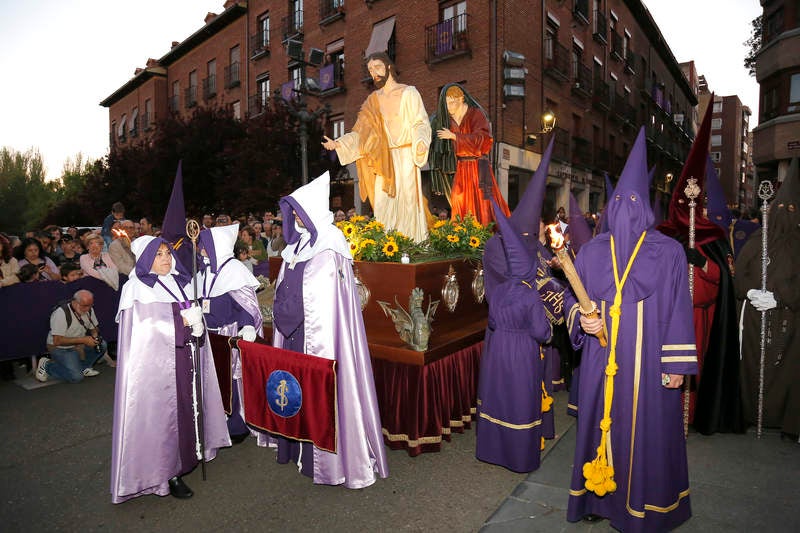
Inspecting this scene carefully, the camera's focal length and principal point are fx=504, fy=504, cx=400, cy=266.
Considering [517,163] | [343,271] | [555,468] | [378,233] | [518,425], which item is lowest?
[555,468]

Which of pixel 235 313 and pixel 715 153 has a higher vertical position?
pixel 715 153

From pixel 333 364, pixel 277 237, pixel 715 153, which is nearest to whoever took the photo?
pixel 333 364

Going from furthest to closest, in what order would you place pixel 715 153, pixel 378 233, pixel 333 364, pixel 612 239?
1. pixel 715 153
2. pixel 378 233
3. pixel 333 364
4. pixel 612 239

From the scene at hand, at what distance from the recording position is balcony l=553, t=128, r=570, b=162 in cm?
2184

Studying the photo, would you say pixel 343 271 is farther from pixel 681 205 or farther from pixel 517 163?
pixel 517 163

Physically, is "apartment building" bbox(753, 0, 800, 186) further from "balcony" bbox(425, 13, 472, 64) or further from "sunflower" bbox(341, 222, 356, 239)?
"sunflower" bbox(341, 222, 356, 239)

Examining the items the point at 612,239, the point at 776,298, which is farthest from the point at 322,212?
the point at 776,298

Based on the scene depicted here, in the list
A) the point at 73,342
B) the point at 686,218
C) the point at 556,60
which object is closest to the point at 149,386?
the point at 73,342

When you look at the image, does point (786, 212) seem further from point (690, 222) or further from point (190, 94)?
point (190, 94)

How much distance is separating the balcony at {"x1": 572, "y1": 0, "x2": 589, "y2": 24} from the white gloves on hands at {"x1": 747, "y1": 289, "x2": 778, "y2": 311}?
2134 cm

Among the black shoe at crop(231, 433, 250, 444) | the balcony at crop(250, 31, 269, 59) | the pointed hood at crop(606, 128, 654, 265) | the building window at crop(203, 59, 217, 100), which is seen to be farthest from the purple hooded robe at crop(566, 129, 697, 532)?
the building window at crop(203, 59, 217, 100)

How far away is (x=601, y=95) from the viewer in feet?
82.6

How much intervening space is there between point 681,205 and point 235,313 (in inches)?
182

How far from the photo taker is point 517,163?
62.7ft
